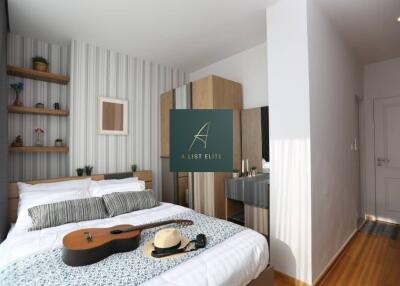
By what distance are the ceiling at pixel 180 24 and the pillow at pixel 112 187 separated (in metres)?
1.87

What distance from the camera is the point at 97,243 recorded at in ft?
4.38

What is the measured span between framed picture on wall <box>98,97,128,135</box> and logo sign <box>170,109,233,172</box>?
1303 mm

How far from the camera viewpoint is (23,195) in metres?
2.10

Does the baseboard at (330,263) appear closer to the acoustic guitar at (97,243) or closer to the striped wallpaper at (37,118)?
the acoustic guitar at (97,243)

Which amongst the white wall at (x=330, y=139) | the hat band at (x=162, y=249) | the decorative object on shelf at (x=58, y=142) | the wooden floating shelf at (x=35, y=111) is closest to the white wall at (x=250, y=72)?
the white wall at (x=330, y=139)

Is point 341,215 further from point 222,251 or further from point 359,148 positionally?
point 222,251

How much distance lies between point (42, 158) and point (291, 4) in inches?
131

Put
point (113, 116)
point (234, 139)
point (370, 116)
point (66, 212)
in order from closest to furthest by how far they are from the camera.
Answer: point (66, 212) < point (234, 139) < point (113, 116) < point (370, 116)

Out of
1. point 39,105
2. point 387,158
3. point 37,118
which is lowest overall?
point 387,158

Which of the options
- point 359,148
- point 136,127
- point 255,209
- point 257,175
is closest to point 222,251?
point 255,209

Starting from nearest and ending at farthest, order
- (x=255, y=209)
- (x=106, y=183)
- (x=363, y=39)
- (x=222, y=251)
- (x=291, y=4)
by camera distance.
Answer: (x=222, y=251) < (x=291, y=4) < (x=255, y=209) < (x=106, y=183) < (x=363, y=39)

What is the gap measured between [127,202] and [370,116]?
13.2 feet

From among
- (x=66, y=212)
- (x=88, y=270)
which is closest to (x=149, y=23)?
(x=66, y=212)

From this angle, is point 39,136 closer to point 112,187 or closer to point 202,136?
point 112,187
